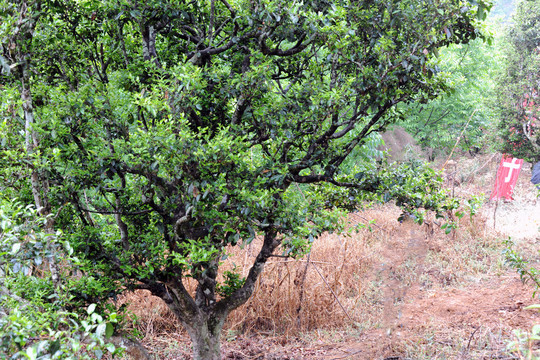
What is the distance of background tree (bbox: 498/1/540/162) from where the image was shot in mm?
15609

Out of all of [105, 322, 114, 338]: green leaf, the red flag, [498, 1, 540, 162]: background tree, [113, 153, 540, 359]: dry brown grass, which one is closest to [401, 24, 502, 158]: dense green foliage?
[498, 1, 540, 162]: background tree

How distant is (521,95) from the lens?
15.9 meters

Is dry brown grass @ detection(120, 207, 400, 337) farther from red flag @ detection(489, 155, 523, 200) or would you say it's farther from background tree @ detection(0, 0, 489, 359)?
red flag @ detection(489, 155, 523, 200)

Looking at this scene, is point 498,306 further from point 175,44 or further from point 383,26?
point 175,44

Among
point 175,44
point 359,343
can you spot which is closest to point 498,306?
point 359,343

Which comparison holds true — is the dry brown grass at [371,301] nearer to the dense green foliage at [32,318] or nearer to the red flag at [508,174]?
the dense green foliage at [32,318]

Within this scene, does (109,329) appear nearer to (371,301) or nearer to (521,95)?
(371,301)

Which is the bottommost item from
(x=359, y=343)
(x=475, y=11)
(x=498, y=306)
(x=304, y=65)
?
(x=359, y=343)

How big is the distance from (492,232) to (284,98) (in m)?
8.29

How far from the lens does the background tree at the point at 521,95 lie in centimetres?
1561

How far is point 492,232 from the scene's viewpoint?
10.0 meters

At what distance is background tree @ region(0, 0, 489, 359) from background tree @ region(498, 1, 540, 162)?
13.8 metres

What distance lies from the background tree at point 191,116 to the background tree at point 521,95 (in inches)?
544

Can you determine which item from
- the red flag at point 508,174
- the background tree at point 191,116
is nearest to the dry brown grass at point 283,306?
the background tree at point 191,116
